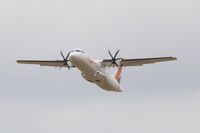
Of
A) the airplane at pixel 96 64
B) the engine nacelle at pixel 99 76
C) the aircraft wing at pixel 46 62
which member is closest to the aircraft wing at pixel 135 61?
the airplane at pixel 96 64

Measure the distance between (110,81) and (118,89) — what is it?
3.78 m

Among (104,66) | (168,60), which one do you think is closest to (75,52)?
(104,66)

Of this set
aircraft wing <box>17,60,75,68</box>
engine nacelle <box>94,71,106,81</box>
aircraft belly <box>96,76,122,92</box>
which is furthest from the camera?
aircraft wing <box>17,60,75,68</box>

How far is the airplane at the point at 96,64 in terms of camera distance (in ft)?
276

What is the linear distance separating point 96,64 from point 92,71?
2.17 m

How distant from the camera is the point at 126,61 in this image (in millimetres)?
92062

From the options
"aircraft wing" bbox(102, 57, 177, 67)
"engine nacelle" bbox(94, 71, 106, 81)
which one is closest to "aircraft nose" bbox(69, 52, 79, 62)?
"engine nacelle" bbox(94, 71, 106, 81)

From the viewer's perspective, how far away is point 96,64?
8775 cm

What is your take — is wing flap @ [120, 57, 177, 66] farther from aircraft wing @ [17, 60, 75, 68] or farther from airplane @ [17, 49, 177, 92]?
aircraft wing @ [17, 60, 75, 68]

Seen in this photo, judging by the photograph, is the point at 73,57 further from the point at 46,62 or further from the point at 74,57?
the point at 46,62

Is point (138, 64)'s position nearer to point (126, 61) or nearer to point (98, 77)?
point (126, 61)

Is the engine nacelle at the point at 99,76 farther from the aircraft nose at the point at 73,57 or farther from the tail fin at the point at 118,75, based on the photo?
the tail fin at the point at 118,75

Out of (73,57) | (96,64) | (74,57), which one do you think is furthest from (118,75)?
(73,57)

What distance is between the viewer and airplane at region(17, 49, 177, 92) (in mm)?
84000
